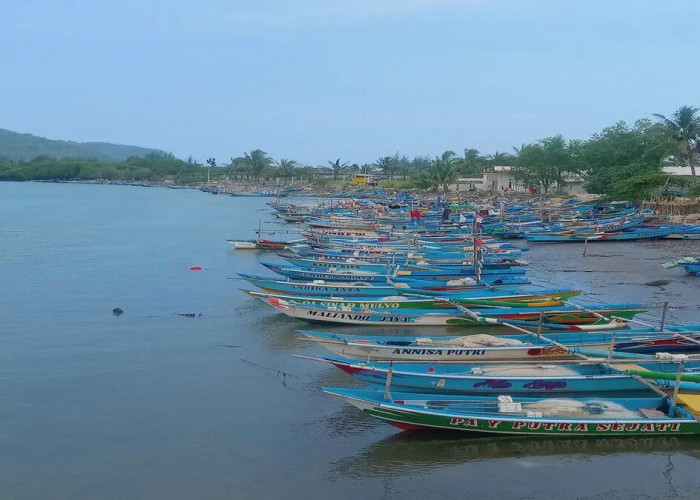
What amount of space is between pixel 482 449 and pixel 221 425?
14.2 feet

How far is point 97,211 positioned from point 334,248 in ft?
138

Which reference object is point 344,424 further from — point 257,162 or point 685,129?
point 257,162

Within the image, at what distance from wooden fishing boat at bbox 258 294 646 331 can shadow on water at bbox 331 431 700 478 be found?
580 cm

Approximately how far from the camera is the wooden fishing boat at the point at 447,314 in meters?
17.1

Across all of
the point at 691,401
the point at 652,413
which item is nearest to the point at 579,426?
the point at 652,413

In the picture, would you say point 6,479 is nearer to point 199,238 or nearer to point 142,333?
point 142,333

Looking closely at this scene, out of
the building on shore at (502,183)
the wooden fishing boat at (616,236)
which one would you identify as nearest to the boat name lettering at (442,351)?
the wooden fishing boat at (616,236)

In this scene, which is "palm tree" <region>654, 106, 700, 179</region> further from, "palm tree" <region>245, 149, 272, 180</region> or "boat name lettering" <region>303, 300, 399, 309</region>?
"palm tree" <region>245, 149, 272, 180</region>

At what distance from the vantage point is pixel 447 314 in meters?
18.1

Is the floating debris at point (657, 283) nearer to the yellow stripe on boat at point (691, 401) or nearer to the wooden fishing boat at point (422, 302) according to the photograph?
the wooden fishing boat at point (422, 302)

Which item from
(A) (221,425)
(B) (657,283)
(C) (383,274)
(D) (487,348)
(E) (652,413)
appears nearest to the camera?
(E) (652,413)

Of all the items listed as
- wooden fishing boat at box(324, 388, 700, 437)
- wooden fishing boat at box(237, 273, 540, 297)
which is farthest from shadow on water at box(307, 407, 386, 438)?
wooden fishing boat at box(237, 273, 540, 297)

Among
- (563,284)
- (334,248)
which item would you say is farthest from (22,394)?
(334,248)

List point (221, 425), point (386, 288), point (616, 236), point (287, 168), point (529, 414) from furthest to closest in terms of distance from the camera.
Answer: point (287, 168) < point (616, 236) < point (386, 288) < point (221, 425) < point (529, 414)
